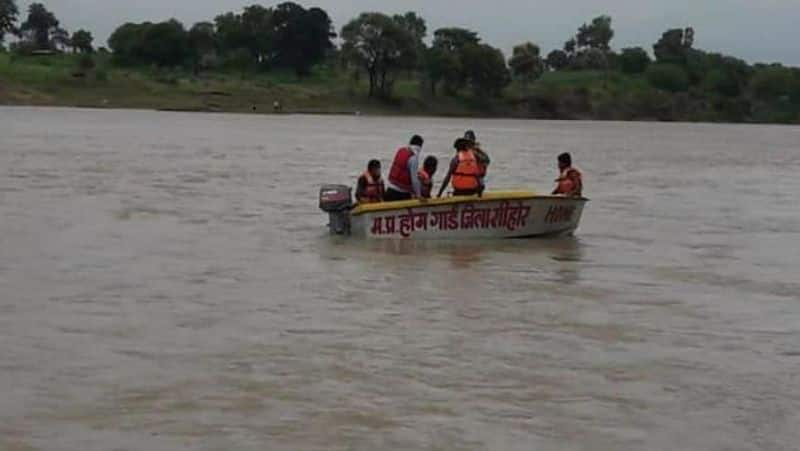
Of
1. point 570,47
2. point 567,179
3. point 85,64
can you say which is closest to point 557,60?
point 570,47

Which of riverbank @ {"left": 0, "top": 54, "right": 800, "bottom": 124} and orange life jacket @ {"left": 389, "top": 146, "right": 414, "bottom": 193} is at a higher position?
orange life jacket @ {"left": 389, "top": 146, "right": 414, "bottom": 193}

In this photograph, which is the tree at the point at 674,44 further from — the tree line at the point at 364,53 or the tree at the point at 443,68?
the tree at the point at 443,68

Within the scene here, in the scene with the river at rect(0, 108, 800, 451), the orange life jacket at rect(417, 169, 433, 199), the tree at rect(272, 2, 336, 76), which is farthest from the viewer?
the tree at rect(272, 2, 336, 76)

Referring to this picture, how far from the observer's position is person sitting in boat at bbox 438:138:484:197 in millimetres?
18594

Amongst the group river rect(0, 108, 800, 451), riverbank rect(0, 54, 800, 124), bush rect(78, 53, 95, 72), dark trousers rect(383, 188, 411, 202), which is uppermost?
dark trousers rect(383, 188, 411, 202)

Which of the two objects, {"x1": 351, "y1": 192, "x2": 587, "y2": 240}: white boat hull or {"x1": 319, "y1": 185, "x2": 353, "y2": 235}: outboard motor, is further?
{"x1": 319, "y1": 185, "x2": 353, "y2": 235}: outboard motor

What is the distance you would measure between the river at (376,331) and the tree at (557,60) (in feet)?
397

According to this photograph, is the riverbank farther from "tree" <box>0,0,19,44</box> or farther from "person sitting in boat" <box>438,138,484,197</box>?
"person sitting in boat" <box>438,138,484,197</box>

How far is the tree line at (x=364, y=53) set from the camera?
330ft

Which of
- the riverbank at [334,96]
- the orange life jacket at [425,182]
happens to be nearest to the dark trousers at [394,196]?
the orange life jacket at [425,182]

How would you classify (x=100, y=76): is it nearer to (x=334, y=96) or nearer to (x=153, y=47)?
(x=153, y=47)

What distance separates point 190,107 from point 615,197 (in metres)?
59.1

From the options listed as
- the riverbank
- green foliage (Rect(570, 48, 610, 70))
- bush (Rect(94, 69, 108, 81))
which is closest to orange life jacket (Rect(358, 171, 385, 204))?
the riverbank

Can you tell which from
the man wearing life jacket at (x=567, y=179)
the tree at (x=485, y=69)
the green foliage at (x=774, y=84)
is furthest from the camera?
the green foliage at (x=774, y=84)
